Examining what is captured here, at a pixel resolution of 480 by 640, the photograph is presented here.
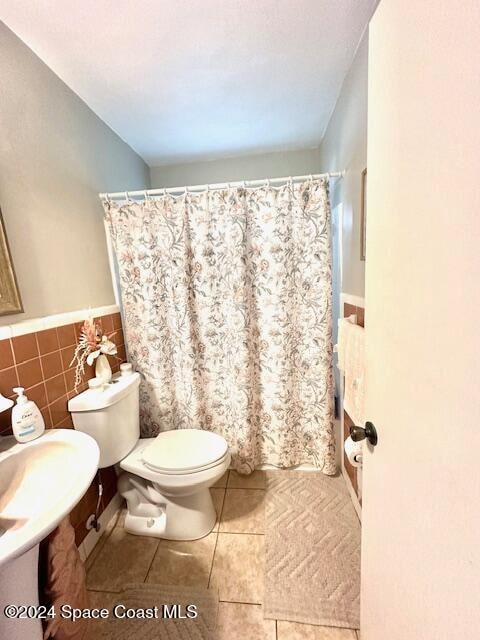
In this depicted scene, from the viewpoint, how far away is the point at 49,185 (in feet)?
3.82

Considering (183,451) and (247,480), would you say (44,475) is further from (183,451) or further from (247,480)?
(247,480)

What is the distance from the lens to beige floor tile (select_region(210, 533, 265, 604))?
1.08 m

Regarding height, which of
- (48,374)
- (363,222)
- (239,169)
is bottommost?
(48,374)

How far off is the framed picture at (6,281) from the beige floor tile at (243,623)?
1440 mm

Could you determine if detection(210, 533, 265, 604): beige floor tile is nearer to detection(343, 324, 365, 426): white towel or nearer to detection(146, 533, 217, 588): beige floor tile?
detection(146, 533, 217, 588): beige floor tile

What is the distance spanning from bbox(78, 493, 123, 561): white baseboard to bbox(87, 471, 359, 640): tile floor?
0.09 feet

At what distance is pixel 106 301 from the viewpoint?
5.04ft

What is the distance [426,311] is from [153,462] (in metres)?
1.32

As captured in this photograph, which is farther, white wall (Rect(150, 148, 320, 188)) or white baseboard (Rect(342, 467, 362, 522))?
white wall (Rect(150, 148, 320, 188))

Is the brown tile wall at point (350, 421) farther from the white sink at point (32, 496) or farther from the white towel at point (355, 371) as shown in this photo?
the white sink at point (32, 496)

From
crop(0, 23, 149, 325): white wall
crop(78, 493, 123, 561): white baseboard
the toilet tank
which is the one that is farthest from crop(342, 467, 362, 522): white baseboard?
crop(0, 23, 149, 325): white wall

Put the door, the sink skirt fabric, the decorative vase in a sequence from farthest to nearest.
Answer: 1. the decorative vase
2. the sink skirt fabric
3. the door

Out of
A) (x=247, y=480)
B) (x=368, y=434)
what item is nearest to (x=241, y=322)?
(x=368, y=434)

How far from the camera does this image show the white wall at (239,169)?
2.08m
